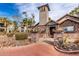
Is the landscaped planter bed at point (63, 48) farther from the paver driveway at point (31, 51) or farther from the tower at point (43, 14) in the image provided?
the tower at point (43, 14)

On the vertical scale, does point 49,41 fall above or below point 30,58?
above

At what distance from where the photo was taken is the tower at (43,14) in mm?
2207

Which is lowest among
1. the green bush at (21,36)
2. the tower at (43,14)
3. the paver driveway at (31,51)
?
the paver driveway at (31,51)

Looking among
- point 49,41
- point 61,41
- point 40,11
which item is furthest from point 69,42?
point 40,11

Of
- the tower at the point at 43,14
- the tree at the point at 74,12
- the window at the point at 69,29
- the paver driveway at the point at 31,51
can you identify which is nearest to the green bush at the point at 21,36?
the paver driveway at the point at 31,51

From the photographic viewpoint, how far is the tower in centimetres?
221

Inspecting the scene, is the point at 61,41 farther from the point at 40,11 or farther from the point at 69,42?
the point at 40,11

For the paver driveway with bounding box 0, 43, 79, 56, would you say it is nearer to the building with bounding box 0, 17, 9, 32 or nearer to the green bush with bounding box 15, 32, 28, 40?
the green bush with bounding box 15, 32, 28, 40

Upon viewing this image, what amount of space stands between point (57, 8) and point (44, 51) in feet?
2.15

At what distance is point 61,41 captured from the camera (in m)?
2.20

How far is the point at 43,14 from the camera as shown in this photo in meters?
2.21

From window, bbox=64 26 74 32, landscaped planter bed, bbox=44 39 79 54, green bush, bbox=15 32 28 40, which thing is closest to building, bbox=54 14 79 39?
window, bbox=64 26 74 32

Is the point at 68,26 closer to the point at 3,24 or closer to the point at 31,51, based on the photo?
the point at 31,51

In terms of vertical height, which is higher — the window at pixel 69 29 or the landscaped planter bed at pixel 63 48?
the window at pixel 69 29
